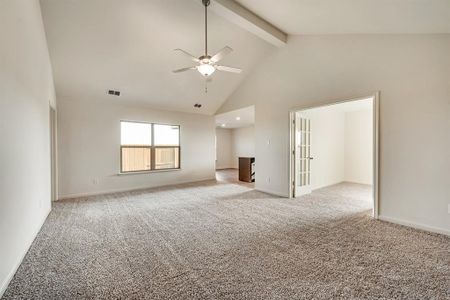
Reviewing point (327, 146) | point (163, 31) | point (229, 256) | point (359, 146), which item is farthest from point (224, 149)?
point (229, 256)

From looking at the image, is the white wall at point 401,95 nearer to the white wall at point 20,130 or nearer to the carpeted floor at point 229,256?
the carpeted floor at point 229,256

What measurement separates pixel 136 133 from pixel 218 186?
9.42 feet

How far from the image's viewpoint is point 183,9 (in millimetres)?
3508

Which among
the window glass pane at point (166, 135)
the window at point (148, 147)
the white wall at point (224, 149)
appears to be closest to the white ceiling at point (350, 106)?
the window glass pane at point (166, 135)

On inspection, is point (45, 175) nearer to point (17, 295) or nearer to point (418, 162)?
point (17, 295)

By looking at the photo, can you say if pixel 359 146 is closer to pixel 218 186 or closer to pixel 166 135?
pixel 218 186

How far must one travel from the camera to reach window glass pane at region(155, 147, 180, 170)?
21.4ft

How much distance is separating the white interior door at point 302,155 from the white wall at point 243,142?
5.44m

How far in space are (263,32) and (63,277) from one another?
450 centimetres

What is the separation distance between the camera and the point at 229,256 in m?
2.34

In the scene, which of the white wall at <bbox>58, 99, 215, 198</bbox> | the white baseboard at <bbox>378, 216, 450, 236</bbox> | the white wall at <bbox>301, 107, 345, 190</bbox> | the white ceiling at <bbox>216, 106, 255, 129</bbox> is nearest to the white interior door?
the white wall at <bbox>301, 107, 345, 190</bbox>

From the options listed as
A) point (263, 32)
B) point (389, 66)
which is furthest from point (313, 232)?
point (263, 32)

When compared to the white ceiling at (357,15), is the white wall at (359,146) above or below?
below

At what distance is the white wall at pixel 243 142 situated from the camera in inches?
440
